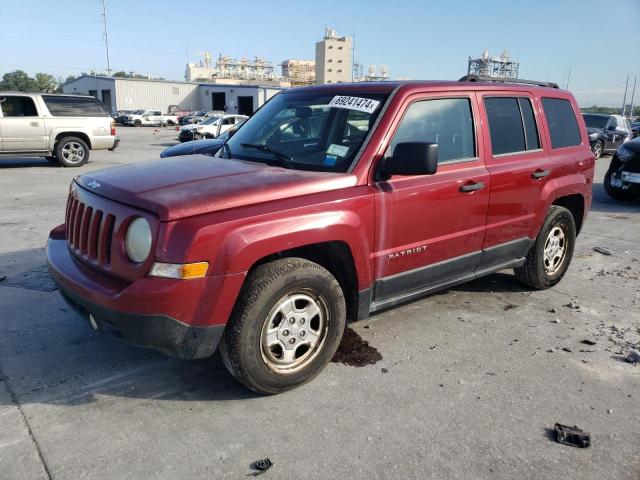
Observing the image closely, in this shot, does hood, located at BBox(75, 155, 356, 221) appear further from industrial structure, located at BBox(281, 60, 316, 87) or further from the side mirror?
industrial structure, located at BBox(281, 60, 316, 87)

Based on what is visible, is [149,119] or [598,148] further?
[149,119]

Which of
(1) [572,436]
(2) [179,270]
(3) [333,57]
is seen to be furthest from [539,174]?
(3) [333,57]

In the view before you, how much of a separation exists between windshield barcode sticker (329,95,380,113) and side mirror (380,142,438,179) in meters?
0.49

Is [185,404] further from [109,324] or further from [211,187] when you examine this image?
[211,187]

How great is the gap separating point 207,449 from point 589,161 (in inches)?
181

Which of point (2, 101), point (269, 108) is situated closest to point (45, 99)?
point (2, 101)

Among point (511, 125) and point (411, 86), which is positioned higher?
point (411, 86)

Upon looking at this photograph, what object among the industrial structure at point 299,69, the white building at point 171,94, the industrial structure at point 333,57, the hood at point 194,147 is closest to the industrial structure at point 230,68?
the industrial structure at point 299,69

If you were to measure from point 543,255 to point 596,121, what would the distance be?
17.5m

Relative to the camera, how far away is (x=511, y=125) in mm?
4418

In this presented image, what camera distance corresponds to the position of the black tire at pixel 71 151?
13375 millimetres

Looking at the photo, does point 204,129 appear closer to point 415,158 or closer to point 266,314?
point 415,158

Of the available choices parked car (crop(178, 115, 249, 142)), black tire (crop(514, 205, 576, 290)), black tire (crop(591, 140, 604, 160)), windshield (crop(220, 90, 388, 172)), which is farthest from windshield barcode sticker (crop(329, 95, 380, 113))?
parked car (crop(178, 115, 249, 142))

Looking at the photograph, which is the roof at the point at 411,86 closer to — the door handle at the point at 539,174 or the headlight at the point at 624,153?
the door handle at the point at 539,174
